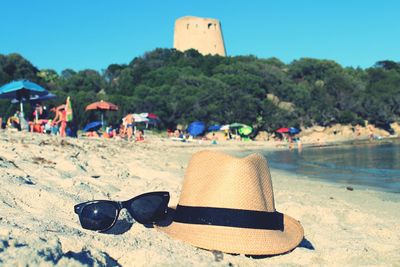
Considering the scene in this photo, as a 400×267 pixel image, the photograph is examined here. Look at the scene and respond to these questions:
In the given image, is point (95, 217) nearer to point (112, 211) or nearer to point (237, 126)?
point (112, 211)

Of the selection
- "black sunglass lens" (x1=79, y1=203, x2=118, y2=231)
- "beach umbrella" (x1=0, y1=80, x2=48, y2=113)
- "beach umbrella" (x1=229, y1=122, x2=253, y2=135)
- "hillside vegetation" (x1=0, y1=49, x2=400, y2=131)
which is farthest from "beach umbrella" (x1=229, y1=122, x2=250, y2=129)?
"black sunglass lens" (x1=79, y1=203, x2=118, y2=231)

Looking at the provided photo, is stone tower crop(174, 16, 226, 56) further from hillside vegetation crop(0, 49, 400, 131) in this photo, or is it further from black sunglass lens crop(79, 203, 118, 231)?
black sunglass lens crop(79, 203, 118, 231)

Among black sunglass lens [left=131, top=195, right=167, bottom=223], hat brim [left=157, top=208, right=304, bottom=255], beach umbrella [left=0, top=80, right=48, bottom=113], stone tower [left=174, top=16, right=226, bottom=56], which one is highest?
stone tower [left=174, top=16, right=226, bottom=56]

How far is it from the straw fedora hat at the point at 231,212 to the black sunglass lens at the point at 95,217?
0.38 metres

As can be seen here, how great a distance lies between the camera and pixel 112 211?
8.38 ft

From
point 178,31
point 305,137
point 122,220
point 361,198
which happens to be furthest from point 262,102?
point 122,220

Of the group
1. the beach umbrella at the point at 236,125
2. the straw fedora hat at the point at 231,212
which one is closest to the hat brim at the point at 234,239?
the straw fedora hat at the point at 231,212

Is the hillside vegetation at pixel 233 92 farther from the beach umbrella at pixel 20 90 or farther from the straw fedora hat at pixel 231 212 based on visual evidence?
the straw fedora hat at pixel 231 212

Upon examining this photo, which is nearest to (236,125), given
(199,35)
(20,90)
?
(20,90)

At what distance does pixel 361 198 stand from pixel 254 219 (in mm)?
3924

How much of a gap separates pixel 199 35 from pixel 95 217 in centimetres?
7034

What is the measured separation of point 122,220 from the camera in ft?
9.38

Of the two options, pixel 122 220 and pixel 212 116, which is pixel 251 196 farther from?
pixel 212 116

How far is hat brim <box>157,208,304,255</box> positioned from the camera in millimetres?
2461
